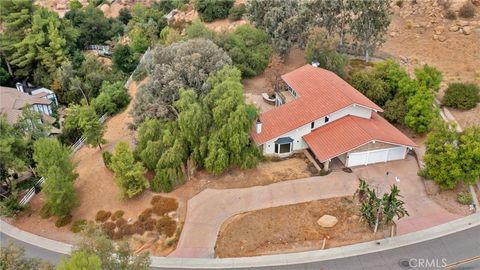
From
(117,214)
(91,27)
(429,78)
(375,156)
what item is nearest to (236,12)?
(91,27)

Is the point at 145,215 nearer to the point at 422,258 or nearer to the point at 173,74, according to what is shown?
the point at 173,74

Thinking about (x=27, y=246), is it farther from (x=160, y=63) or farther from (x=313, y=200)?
(x=313, y=200)

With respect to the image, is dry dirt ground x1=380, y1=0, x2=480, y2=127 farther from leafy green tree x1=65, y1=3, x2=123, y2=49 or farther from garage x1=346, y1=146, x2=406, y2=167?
leafy green tree x1=65, y1=3, x2=123, y2=49

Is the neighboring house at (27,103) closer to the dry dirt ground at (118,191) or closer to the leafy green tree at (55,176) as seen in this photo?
the dry dirt ground at (118,191)

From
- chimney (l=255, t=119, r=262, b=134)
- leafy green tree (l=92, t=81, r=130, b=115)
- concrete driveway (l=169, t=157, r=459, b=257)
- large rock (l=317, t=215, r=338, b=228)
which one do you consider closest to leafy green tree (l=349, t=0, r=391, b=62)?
concrete driveway (l=169, t=157, r=459, b=257)

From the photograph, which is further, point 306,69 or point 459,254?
point 306,69

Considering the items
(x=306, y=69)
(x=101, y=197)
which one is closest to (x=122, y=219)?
(x=101, y=197)
